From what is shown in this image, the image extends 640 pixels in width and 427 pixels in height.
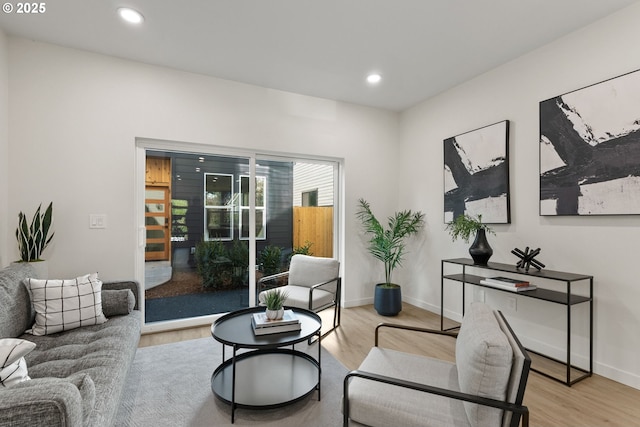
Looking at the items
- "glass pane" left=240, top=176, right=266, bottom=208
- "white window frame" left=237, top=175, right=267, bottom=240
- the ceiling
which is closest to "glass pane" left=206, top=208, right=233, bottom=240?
"white window frame" left=237, top=175, right=267, bottom=240

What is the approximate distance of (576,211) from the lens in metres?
2.59

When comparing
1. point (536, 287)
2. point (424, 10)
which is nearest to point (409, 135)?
point (424, 10)

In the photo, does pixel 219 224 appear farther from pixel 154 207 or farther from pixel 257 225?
pixel 154 207

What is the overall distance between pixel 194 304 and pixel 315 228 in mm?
1832

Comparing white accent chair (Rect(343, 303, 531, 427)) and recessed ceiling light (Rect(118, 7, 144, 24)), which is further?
recessed ceiling light (Rect(118, 7, 144, 24))

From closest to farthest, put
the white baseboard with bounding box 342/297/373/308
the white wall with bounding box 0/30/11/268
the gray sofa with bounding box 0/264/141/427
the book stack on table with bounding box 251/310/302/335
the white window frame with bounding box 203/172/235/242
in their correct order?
the gray sofa with bounding box 0/264/141/427 → the book stack on table with bounding box 251/310/302/335 → the white wall with bounding box 0/30/11/268 → the white window frame with bounding box 203/172/235/242 → the white baseboard with bounding box 342/297/373/308

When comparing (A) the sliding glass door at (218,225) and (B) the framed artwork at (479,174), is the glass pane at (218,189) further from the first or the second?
(B) the framed artwork at (479,174)

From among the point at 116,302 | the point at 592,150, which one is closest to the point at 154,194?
the point at 116,302

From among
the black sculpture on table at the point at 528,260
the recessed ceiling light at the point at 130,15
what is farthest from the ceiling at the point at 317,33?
the black sculpture on table at the point at 528,260

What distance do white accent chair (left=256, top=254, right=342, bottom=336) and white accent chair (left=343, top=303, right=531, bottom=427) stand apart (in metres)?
1.56

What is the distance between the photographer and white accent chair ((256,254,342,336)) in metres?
3.22

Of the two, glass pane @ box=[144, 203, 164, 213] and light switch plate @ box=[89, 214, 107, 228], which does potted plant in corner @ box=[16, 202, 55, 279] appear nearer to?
light switch plate @ box=[89, 214, 107, 228]

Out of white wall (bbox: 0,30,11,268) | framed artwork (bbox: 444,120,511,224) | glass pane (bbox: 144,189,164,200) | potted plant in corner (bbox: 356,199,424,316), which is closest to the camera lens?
white wall (bbox: 0,30,11,268)

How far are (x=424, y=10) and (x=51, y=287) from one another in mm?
3497
